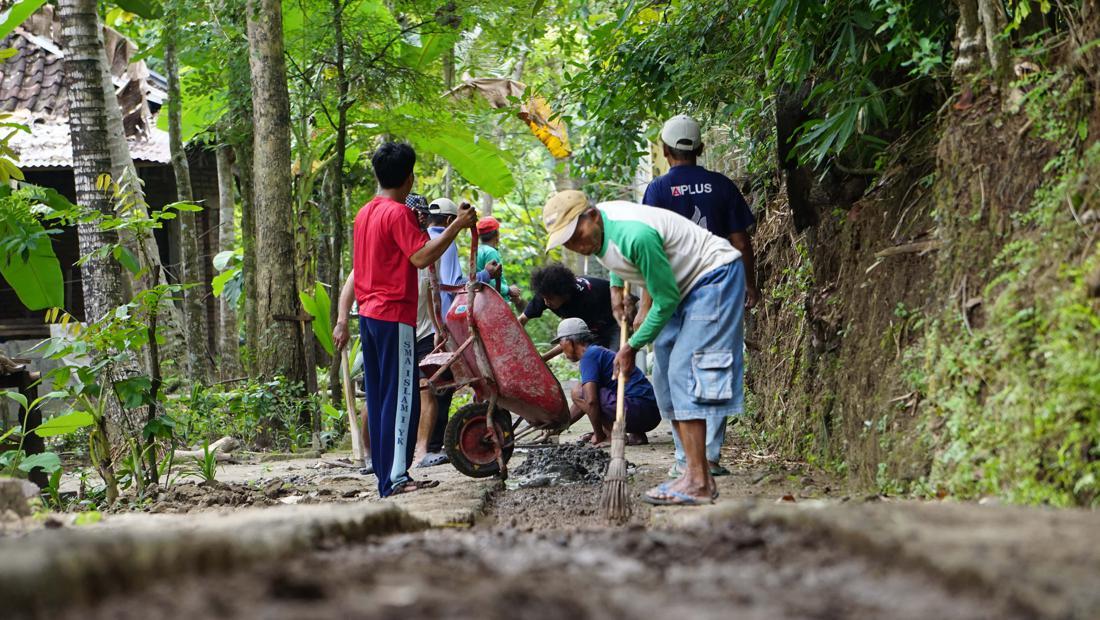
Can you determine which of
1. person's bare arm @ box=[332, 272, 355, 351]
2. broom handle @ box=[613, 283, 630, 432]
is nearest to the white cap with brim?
broom handle @ box=[613, 283, 630, 432]

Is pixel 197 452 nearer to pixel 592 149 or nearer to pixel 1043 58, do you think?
pixel 592 149

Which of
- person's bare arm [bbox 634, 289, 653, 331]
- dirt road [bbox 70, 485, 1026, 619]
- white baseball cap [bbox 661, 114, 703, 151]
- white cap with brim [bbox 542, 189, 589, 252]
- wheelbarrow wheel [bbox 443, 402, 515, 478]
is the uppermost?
white baseball cap [bbox 661, 114, 703, 151]

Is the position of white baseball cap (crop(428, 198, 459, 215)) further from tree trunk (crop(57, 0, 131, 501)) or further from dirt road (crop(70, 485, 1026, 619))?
dirt road (crop(70, 485, 1026, 619))

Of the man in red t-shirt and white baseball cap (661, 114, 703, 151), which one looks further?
white baseball cap (661, 114, 703, 151)

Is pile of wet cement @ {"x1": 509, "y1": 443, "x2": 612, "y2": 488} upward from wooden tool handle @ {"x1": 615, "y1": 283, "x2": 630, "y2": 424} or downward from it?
downward

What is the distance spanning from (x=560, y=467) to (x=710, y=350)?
2056 mm

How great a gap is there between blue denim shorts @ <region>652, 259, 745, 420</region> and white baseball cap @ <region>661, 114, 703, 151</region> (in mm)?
1559

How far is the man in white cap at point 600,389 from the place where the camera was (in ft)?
28.4

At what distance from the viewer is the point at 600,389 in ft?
28.8

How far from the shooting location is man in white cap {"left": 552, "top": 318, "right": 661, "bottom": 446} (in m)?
8.66

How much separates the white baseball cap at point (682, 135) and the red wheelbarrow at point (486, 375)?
1.38 meters

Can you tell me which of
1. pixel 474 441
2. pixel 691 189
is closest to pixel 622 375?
pixel 691 189

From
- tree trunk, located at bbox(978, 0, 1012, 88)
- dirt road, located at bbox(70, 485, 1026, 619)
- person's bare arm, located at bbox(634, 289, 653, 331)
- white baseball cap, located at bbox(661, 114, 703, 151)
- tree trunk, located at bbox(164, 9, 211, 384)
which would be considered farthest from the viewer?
tree trunk, located at bbox(164, 9, 211, 384)

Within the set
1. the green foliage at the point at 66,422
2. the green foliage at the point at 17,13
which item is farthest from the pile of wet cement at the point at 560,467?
the green foliage at the point at 17,13
